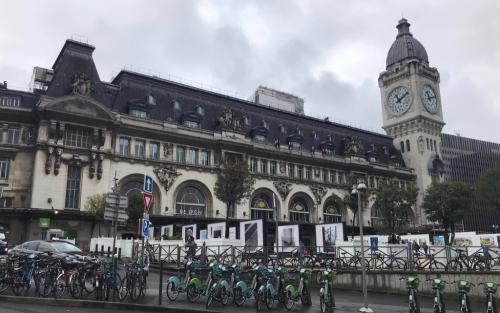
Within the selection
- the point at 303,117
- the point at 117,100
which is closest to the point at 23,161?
the point at 117,100

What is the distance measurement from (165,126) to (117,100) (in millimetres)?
7097

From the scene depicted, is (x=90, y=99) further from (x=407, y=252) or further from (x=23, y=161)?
(x=407, y=252)

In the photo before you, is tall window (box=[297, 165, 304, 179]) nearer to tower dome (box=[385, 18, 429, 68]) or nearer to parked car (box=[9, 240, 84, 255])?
tower dome (box=[385, 18, 429, 68])

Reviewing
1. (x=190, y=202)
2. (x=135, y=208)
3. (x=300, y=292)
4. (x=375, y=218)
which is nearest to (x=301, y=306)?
(x=300, y=292)

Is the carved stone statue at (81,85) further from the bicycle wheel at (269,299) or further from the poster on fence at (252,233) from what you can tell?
the bicycle wheel at (269,299)

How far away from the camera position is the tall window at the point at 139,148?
5638 centimetres

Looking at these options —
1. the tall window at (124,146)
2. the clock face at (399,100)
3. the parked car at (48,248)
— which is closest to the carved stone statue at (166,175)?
the tall window at (124,146)

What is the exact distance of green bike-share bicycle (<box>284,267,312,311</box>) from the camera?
53.5 feet

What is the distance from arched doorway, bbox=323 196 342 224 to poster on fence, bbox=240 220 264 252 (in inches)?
1527

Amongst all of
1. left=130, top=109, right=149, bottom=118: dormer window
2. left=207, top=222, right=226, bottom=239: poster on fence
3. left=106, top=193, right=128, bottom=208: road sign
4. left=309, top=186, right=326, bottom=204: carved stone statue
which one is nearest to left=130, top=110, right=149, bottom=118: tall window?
left=130, top=109, right=149, bottom=118: dormer window

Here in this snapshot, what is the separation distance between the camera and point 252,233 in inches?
1383

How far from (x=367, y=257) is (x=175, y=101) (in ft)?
142

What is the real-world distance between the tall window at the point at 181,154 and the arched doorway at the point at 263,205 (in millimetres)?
12197

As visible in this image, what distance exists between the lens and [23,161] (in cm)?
5041
